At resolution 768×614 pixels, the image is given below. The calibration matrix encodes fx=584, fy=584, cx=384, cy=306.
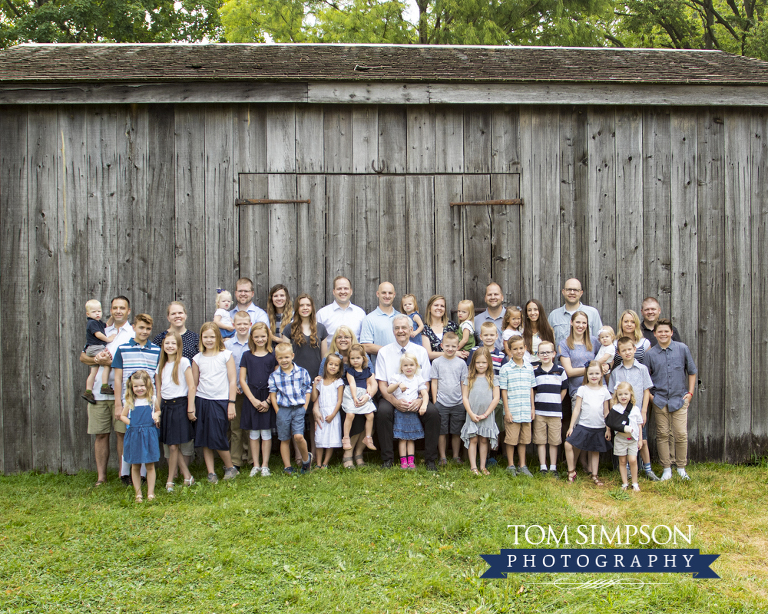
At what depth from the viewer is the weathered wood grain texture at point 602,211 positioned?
643 cm

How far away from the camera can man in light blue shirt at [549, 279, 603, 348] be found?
6023 mm

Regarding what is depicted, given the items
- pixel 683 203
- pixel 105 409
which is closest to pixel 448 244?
pixel 683 203

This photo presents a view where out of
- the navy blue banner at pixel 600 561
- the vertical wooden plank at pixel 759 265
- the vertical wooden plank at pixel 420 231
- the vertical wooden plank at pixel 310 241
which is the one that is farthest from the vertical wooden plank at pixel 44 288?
the vertical wooden plank at pixel 759 265

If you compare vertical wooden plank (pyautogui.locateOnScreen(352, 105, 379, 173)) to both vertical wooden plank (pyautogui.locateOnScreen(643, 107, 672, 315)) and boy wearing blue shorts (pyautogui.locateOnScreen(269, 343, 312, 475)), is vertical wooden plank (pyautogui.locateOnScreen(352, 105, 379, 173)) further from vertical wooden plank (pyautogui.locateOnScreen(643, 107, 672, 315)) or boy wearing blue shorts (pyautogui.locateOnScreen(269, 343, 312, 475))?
vertical wooden plank (pyautogui.locateOnScreen(643, 107, 672, 315))

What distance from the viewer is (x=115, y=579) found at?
3.69 metres

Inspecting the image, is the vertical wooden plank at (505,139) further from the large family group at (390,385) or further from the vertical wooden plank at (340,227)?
the vertical wooden plank at (340,227)

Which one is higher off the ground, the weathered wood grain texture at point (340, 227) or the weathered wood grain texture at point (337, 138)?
the weathered wood grain texture at point (337, 138)

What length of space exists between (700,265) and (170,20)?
1905 centimetres

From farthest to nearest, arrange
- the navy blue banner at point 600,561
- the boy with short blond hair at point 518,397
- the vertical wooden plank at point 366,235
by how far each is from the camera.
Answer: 1. the vertical wooden plank at point 366,235
2. the boy with short blond hair at point 518,397
3. the navy blue banner at point 600,561

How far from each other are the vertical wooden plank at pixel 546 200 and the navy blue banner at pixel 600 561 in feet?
10.0

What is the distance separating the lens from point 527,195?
6.43 metres

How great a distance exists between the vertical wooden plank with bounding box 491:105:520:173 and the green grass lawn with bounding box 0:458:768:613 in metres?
3.28

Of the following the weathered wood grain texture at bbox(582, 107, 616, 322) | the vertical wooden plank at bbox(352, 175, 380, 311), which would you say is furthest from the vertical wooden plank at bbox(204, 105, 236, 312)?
the weathered wood grain texture at bbox(582, 107, 616, 322)

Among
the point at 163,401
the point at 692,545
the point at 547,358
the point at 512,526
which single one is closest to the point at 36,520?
the point at 163,401
